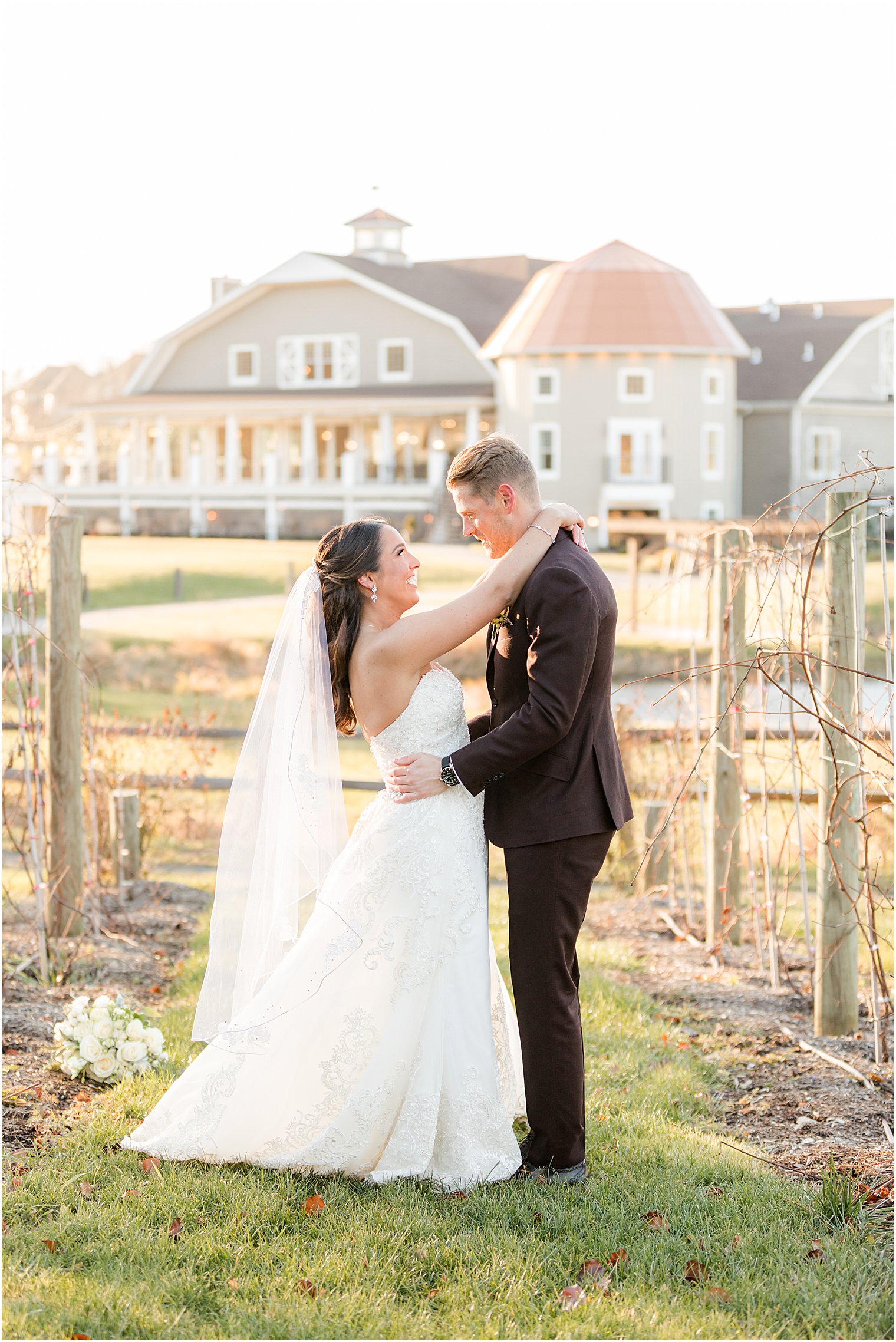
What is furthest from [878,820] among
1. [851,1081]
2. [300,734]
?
[300,734]

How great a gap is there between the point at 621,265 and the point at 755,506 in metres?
8.75

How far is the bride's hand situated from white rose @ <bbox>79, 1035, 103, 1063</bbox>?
2770 mm

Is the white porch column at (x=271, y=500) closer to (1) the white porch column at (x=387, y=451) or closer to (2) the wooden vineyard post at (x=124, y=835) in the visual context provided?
(1) the white porch column at (x=387, y=451)

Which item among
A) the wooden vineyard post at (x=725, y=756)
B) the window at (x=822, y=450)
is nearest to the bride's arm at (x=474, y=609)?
the wooden vineyard post at (x=725, y=756)

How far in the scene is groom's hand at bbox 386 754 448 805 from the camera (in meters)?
4.24

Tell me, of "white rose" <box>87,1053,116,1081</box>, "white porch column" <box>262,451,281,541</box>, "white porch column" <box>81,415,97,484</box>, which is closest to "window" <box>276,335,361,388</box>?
"white porch column" <box>262,451,281,541</box>

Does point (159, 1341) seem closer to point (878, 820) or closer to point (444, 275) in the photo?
point (878, 820)

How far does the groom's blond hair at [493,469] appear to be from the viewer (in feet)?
13.5

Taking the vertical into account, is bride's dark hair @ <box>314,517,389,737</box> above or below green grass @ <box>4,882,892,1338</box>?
above

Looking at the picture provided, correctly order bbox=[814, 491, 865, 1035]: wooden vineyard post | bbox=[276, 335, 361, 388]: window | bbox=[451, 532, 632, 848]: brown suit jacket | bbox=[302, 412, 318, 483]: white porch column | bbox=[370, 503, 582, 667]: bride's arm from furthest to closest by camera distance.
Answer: bbox=[276, 335, 361, 388]: window
bbox=[302, 412, 318, 483]: white porch column
bbox=[814, 491, 865, 1035]: wooden vineyard post
bbox=[370, 503, 582, 667]: bride's arm
bbox=[451, 532, 632, 848]: brown suit jacket

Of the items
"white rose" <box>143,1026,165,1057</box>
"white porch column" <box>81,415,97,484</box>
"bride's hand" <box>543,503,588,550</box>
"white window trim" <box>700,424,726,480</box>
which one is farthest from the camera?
"white porch column" <box>81,415,97,484</box>

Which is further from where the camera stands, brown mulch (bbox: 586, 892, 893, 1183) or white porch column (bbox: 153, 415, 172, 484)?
white porch column (bbox: 153, 415, 172, 484)

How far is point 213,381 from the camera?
3919cm

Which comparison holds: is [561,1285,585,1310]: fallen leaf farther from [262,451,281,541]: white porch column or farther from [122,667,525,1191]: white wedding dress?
[262,451,281,541]: white porch column
